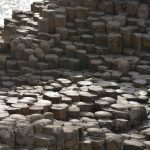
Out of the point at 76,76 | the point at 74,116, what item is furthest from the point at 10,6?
the point at 74,116

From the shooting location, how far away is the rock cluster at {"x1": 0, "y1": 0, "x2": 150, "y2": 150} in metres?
7.38

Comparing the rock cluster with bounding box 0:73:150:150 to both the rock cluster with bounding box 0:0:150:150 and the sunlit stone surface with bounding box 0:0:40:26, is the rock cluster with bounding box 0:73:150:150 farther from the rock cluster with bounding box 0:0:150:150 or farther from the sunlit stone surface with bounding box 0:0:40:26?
the sunlit stone surface with bounding box 0:0:40:26

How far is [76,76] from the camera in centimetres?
997

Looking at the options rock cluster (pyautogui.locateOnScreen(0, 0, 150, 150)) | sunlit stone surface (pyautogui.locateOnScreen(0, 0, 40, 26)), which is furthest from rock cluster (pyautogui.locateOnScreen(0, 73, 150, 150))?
sunlit stone surface (pyautogui.locateOnScreen(0, 0, 40, 26))

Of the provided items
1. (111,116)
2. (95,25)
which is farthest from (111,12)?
(111,116)

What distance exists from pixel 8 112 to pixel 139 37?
381 centimetres

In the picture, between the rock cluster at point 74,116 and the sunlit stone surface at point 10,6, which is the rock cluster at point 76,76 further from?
the sunlit stone surface at point 10,6

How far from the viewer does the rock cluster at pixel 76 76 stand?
7.38 meters

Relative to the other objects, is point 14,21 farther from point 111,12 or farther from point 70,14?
point 111,12

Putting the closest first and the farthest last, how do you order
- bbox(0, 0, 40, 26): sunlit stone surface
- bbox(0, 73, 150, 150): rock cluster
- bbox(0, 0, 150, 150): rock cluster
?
bbox(0, 73, 150, 150): rock cluster, bbox(0, 0, 150, 150): rock cluster, bbox(0, 0, 40, 26): sunlit stone surface

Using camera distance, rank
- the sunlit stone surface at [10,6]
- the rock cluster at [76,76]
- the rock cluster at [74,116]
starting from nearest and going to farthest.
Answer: the rock cluster at [74,116], the rock cluster at [76,76], the sunlit stone surface at [10,6]

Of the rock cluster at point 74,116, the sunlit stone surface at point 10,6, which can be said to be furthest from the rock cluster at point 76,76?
the sunlit stone surface at point 10,6

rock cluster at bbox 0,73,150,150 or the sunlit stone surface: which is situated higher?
the sunlit stone surface

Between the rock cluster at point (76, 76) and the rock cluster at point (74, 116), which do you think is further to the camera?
the rock cluster at point (76, 76)
